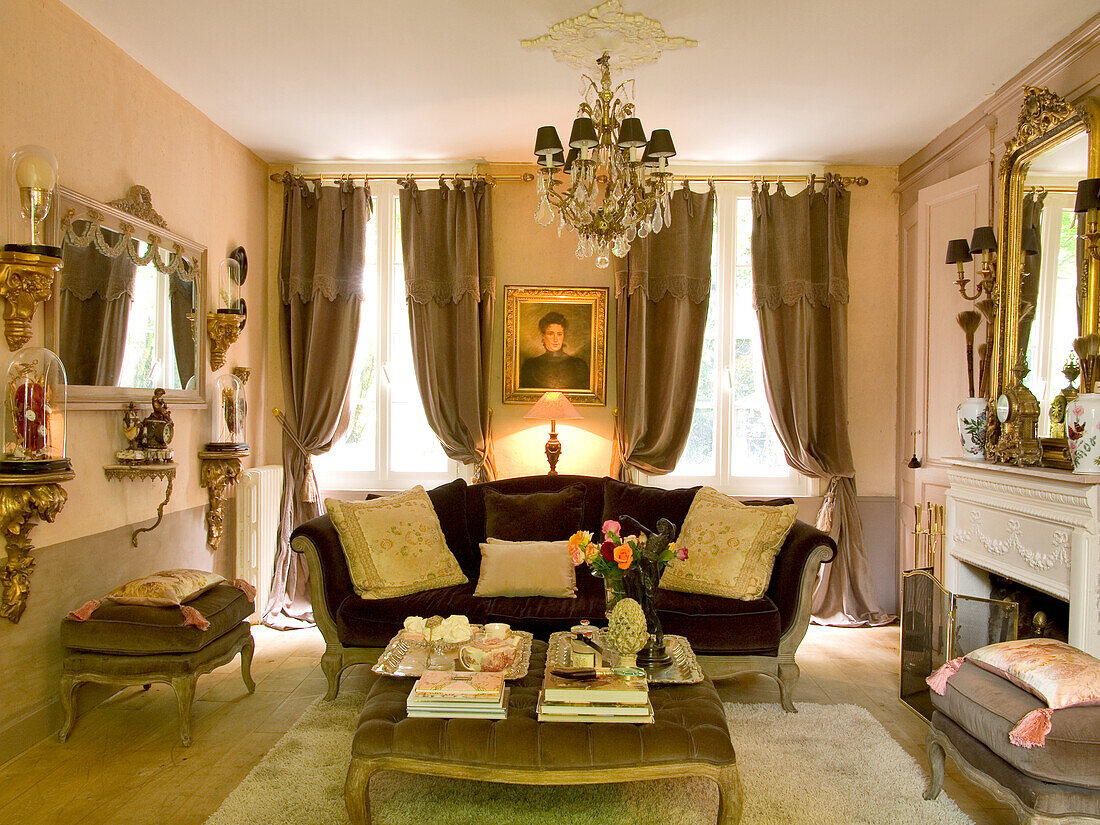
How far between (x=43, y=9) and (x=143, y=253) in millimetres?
1087

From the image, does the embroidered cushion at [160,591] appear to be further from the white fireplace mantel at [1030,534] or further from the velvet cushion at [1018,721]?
the white fireplace mantel at [1030,534]

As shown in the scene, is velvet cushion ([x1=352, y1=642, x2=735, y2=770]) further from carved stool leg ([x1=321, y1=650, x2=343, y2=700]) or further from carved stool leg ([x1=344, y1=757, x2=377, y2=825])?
carved stool leg ([x1=321, y1=650, x2=343, y2=700])

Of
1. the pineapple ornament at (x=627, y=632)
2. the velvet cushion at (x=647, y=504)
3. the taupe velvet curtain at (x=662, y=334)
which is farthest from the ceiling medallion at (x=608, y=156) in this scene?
the taupe velvet curtain at (x=662, y=334)

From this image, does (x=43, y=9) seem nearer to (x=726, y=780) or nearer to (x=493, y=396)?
(x=493, y=396)

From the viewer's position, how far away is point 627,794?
2719mm

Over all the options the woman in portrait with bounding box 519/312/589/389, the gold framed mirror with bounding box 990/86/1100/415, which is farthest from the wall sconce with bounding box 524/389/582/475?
the gold framed mirror with bounding box 990/86/1100/415

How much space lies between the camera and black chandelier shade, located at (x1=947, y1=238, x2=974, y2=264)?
4.06m

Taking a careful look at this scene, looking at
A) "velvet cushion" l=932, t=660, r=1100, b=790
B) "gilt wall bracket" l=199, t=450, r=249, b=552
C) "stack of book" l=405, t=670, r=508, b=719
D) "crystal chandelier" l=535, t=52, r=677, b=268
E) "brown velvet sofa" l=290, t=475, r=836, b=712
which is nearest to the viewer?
"velvet cushion" l=932, t=660, r=1100, b=790

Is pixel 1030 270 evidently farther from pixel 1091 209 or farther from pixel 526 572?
pixel 526 572

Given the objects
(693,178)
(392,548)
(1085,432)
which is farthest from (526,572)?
(693,178)

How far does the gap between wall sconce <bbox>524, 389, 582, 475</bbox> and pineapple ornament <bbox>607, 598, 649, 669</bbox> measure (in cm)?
225

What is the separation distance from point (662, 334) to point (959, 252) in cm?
179

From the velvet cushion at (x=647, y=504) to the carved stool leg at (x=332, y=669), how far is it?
156 centimetres

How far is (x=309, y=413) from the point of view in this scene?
203 inches
